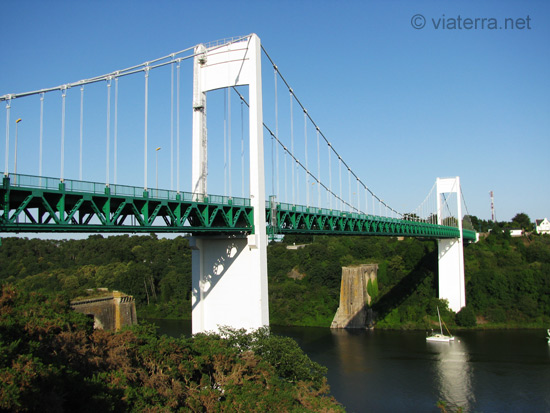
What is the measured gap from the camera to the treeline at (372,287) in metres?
38.6

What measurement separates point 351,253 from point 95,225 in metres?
41.5

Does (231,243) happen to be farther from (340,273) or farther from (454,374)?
(340,273)

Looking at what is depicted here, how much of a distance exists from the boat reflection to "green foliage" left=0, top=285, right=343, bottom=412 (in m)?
7.97

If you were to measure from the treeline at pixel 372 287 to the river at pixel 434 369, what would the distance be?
295cm

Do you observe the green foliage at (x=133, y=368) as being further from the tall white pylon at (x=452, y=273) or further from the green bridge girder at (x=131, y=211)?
the tall white pylon at (x=452, y=273)

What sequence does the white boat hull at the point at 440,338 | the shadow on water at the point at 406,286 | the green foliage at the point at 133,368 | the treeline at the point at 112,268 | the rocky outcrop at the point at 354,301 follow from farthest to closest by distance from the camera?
the treeline at the point at 112,268
the shadow on water at the point at 406,286
the rocky outcrop at the point at 354,301
the white boat hull at the point at 440,338
the green foliage at the point at 133,368

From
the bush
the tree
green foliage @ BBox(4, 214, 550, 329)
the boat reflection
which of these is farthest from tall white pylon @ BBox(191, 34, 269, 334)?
the tree

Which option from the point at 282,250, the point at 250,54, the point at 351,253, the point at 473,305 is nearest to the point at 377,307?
the point at 473,305

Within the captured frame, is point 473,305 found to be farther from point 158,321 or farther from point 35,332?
point 35,332

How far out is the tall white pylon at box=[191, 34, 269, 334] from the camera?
17.1 meters

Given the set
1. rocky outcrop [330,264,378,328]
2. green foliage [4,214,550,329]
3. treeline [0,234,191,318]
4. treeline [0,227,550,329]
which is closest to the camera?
treeline [0,227,550,329]

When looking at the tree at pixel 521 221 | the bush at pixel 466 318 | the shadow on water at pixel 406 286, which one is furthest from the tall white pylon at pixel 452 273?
the tree at pixel 521 221

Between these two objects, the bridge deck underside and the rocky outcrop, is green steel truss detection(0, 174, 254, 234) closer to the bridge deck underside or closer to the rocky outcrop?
the bridge deck underside

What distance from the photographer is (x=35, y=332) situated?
11.9 meters
